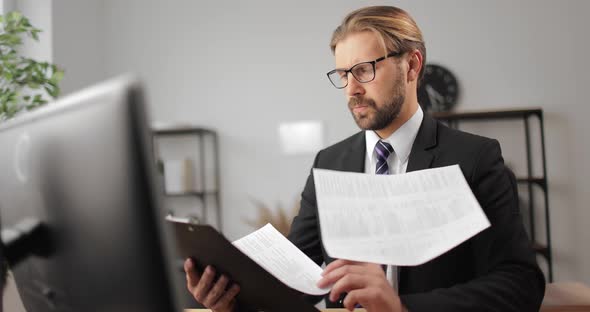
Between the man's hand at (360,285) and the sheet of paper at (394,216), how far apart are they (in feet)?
0.42

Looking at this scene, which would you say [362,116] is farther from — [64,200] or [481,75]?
[481,75]

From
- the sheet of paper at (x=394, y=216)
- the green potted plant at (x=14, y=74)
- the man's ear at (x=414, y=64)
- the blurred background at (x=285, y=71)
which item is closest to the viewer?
the sheet of paper at (x=394, y=216)

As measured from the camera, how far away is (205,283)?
0.91 metres

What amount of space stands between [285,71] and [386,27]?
9.14ft

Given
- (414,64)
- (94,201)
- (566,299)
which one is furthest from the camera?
(566,299)

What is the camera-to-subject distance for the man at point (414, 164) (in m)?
0.93

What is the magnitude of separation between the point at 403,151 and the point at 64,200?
0.90 metres

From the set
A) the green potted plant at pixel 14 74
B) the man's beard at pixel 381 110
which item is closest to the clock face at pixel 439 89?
the man's beard at pixel 381 110

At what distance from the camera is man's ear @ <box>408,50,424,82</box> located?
129cm

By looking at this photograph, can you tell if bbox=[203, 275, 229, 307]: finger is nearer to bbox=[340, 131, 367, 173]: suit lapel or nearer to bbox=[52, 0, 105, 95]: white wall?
bbox=[340, 131, 367, 173]: suit lapel

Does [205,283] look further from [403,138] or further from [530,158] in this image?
[530,158]

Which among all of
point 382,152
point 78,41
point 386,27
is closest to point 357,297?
point 382,152

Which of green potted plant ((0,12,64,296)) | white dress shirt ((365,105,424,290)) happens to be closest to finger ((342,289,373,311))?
white dress shirt ((365,105,424,290))

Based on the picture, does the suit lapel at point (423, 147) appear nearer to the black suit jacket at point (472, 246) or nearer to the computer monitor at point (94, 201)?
the black suit jacket at point (472, 246)
